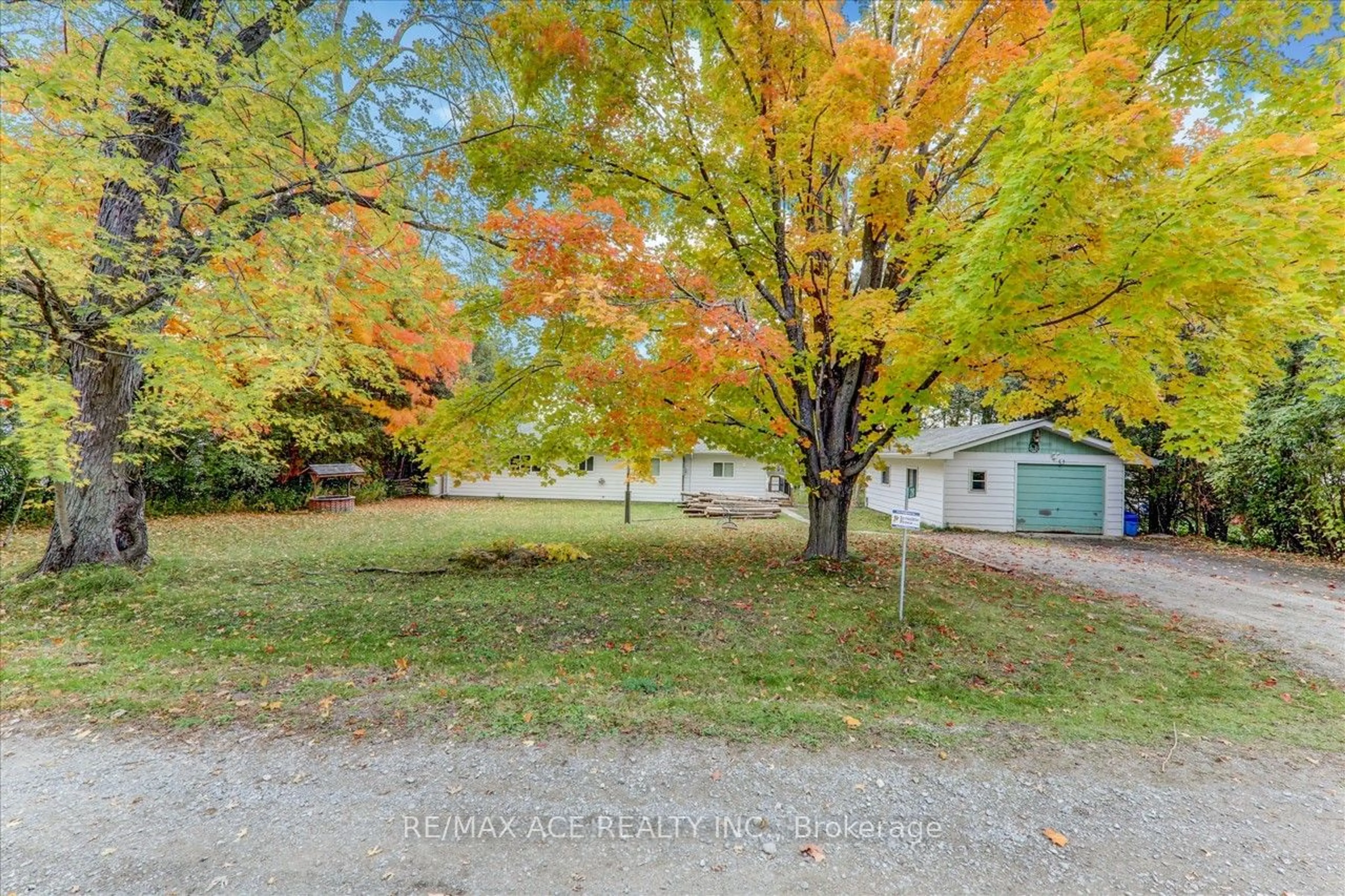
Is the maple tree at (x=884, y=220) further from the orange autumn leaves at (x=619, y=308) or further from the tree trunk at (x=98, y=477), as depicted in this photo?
the tree trunk at (x=98, y=477)

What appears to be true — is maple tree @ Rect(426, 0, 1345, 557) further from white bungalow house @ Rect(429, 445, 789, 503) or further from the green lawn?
white bungalow house @ Rect(429, 445, 789, 503)

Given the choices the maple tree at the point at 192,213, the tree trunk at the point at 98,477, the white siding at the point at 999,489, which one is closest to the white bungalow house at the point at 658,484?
the white siding at the point at 999,489

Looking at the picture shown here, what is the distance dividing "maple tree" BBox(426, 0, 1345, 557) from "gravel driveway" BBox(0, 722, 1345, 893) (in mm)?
3428

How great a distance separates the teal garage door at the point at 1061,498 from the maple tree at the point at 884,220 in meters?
8.15

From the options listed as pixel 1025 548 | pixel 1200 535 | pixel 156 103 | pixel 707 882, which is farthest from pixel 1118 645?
pixel 1200 535

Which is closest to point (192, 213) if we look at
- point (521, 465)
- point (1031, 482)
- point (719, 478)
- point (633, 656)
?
point (521, 465)

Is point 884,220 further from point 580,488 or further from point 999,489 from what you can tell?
point 580,488

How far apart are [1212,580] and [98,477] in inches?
698

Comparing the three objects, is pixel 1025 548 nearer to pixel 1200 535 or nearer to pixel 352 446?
pixel 1200 535

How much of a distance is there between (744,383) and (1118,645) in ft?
17.3

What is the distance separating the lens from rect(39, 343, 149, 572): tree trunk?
264 inches

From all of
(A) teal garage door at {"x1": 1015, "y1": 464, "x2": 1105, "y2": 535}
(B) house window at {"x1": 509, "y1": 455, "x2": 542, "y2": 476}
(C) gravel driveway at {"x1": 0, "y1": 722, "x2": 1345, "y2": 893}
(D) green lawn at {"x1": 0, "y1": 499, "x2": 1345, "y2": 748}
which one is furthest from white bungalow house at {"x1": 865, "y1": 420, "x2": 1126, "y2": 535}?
(C) gravel driveway at {"x1": 0, "y1": 722, "x2": 1345, "y2": 893}

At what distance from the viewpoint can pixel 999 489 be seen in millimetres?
14898

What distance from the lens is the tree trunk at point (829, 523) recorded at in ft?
27.3
